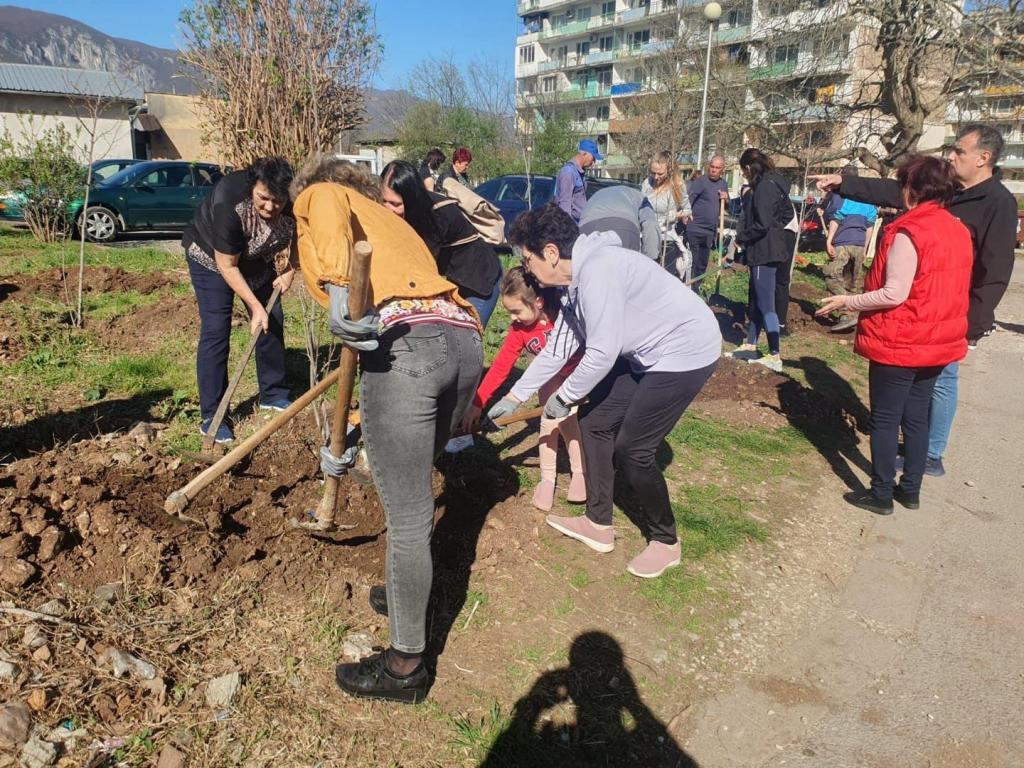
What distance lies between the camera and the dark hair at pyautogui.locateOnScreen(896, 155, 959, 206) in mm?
3512

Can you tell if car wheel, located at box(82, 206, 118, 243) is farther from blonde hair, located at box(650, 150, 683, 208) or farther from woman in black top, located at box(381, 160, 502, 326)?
woman in black top, located at box(381, 160, 502, 326)

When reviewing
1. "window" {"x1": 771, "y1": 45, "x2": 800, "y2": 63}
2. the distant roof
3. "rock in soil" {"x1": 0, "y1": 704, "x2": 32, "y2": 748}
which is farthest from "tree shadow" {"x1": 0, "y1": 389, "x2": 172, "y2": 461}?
the distant roof

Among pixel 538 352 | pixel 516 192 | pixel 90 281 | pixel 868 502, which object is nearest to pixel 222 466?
pixel 538 352

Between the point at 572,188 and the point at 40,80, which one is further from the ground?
the point at 40,80

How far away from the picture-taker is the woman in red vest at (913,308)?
139 inches

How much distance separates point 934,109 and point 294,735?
547 inches

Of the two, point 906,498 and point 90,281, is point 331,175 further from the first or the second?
point 90,281

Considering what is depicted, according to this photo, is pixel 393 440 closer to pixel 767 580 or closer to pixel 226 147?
pixel 767 580

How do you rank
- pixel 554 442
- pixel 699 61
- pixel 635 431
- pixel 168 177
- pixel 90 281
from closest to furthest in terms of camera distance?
pixel 635 431 → pixel 554 442 → pixel 90 281 → pixel 168 177 → pixel 699 61

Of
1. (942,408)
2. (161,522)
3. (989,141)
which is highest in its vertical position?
(989,141)

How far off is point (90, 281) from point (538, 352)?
622cm

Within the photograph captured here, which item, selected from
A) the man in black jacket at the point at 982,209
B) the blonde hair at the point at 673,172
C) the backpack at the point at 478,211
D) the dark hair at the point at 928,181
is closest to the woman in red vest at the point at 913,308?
the dark hair at the point at 928,181

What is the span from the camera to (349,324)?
1897mm

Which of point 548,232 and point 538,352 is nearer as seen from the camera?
point 548,232
